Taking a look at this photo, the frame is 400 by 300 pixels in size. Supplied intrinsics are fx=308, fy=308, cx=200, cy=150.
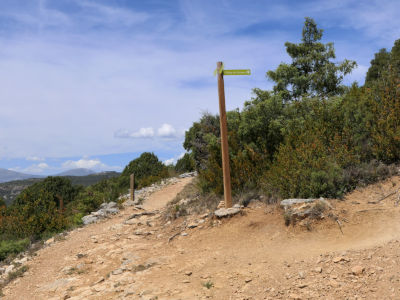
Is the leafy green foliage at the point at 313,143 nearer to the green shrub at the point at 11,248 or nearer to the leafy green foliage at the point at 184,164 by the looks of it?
the green shrub at the point at 11,248

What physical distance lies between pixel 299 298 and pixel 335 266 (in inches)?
35.9

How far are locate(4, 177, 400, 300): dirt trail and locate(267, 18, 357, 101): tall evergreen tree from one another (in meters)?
7.41

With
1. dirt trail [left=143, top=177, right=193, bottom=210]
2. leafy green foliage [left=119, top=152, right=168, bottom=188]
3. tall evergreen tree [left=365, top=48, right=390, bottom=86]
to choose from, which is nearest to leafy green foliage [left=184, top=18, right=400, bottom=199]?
dirt trail [left=143, top=177, right=193, bottom=210]

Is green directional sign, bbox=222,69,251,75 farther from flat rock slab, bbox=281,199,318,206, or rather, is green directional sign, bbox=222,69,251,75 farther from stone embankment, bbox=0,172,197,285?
stone embankment, bbox=0,172,197,285

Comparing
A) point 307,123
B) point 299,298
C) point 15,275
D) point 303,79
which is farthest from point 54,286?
point 303,79

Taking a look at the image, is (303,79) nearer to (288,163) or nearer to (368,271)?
(288,163)

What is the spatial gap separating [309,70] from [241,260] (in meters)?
11.3

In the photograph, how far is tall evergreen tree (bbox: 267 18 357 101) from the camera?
44.3 feet

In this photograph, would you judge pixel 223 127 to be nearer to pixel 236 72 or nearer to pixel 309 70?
pixel 236 72

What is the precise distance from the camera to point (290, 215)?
21.1ft

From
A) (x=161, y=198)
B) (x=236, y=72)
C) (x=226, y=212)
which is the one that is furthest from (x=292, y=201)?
(x=161, y=198)

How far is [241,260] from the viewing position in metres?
5.43

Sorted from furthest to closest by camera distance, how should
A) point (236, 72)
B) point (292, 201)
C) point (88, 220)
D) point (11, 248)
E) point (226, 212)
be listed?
point (88, 220), point (11, 248), point (226, 212), point (236, 72), point (292, 201)

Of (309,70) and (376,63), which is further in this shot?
(376,63)
